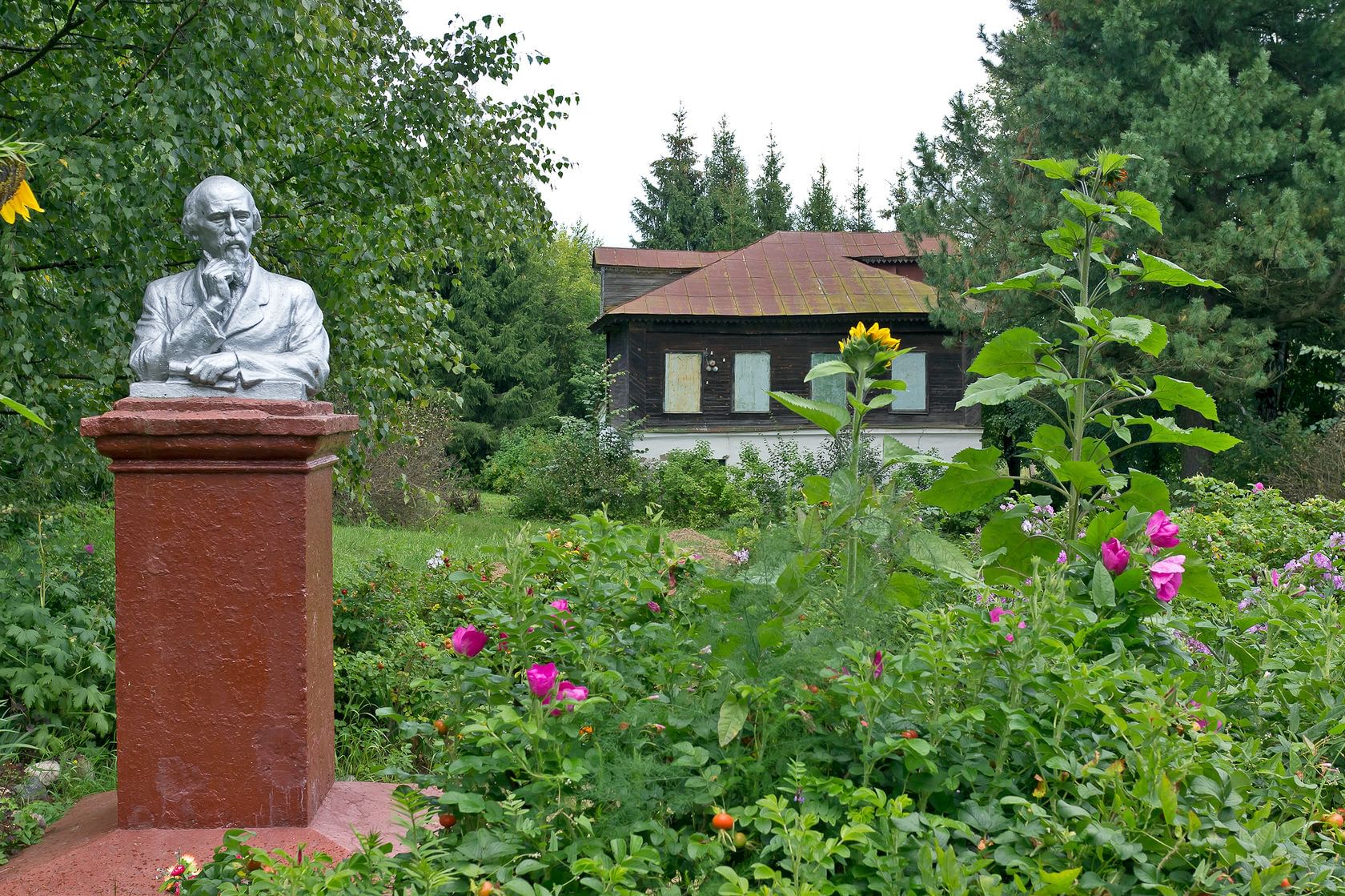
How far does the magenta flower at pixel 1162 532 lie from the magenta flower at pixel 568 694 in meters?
1.25

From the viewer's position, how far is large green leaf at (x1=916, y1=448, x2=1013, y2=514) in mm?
2488

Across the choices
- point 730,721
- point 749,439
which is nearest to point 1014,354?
point 730,721

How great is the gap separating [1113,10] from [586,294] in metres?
22.4

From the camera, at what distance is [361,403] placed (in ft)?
20.4

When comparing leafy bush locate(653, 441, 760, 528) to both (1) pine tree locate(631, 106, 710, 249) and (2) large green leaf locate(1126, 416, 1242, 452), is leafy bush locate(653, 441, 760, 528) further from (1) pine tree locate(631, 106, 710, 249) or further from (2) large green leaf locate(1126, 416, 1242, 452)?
(1) pine tree locate(631, 106, 710, 249)

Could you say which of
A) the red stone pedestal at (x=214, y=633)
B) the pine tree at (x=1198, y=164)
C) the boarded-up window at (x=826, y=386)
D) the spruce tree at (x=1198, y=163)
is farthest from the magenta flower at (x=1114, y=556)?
the boarded-up window at (x=826, y=386)

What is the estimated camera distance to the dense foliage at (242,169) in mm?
5039

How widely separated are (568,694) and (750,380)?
17718mm

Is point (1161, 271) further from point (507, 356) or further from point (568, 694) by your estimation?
point (507, 356)

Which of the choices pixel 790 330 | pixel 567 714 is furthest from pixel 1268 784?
pixel 790 330

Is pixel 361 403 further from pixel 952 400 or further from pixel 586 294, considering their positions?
pixel 586 294

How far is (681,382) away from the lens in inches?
764

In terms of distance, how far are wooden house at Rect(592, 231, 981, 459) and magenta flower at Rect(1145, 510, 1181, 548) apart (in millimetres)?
16522

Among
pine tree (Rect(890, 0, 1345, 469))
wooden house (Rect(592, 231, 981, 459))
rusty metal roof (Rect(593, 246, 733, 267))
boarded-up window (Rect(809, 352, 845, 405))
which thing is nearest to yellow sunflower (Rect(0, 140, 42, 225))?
pine tree (Rect(890, 0, 1345, 469))
